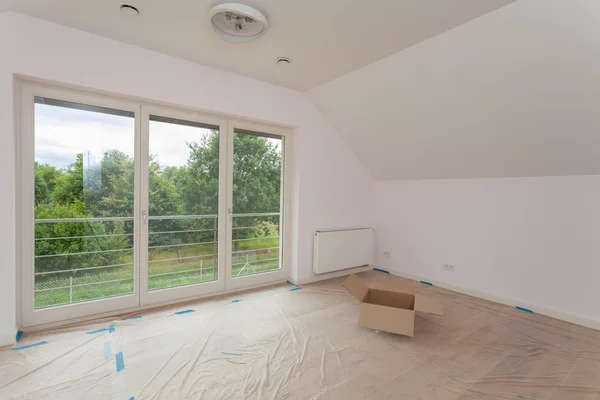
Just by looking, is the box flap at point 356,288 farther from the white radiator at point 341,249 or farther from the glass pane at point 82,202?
the glass pane at point 82,202

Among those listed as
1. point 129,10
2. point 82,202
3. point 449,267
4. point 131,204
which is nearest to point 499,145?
point 449,267

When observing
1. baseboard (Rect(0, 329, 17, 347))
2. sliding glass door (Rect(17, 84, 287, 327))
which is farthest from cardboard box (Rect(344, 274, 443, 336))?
baseboard (Rect(0, 329, 17, 347))

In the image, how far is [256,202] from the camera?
3.62 metres

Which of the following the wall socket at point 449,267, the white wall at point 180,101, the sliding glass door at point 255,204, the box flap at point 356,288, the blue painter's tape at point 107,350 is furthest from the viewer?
the wall socket at point 449,267

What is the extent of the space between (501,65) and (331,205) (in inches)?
96.0

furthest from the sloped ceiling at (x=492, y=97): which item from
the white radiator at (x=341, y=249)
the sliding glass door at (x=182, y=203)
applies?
the sliding glass door at (x=182, y=203)

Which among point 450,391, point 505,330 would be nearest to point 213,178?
point 450,391

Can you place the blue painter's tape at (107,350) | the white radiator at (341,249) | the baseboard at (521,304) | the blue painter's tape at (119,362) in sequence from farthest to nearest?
the white radiator at (341,249)
the baseboard at (521,304)
the blue painter's tape at (107,350)
the blue painter's tape at (119,362)

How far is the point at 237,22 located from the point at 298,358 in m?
2.53

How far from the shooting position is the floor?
5.82 feet

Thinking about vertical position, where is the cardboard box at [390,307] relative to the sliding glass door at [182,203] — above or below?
below

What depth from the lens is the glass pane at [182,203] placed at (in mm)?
2938

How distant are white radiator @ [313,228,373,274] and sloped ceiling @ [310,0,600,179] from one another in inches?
49.3

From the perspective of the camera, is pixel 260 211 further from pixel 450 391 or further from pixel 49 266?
pixel 450 391
